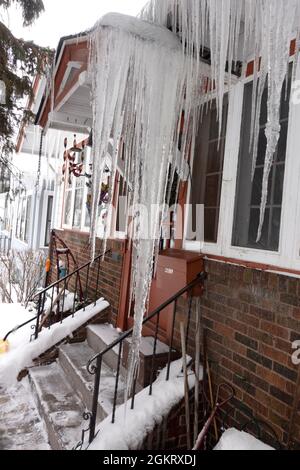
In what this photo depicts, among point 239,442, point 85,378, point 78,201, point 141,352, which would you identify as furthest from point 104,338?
point 78,201

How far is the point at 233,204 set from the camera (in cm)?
311

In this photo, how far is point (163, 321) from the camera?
3.96 m

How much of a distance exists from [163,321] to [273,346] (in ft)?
5.42

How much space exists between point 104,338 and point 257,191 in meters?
2.78

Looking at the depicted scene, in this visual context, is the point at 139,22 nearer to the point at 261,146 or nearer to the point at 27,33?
the point at 261,146

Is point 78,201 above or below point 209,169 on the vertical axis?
below

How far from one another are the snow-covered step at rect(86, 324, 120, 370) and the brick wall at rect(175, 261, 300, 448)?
139cm

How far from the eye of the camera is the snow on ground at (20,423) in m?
3.20

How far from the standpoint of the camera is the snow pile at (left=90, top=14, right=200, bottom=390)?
104 inches

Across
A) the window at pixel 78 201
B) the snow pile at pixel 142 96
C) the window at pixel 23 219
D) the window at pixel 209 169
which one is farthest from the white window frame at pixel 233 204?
the window at pixel 23 219

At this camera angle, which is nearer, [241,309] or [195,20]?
[195,20]

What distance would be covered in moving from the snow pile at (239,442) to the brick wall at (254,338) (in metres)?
0.18

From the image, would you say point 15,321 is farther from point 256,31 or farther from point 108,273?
point 256,31
